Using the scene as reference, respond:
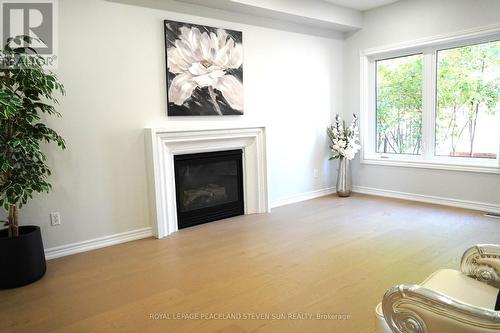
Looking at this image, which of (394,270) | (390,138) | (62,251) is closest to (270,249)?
(394,270)

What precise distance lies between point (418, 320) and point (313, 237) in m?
2.43

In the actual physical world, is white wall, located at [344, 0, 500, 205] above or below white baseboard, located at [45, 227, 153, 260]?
above

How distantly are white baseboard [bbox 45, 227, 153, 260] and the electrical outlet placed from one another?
22cm

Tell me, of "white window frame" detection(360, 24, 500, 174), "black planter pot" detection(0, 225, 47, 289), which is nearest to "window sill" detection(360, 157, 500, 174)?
"white window frame" detection(360, 24, 500, 174)

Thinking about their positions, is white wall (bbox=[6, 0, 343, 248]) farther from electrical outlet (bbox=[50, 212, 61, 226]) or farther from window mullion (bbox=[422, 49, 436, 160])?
window mullion (bbox=[422, 49, 436, 160])

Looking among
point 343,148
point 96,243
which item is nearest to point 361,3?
point 343,148

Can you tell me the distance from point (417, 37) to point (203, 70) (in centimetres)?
286

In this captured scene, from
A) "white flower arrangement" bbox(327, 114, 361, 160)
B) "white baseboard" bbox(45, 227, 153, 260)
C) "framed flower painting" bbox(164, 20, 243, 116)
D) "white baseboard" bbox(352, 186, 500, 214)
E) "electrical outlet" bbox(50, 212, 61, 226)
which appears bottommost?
"white baseboard" bbox(45, 227, 153, 260)

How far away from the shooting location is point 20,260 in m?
2.68

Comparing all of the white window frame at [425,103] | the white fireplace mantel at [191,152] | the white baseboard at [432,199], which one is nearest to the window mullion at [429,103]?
the white window frame at [425,103]

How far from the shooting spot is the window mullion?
4.70 m

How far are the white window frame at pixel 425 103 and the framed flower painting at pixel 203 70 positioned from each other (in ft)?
7.08

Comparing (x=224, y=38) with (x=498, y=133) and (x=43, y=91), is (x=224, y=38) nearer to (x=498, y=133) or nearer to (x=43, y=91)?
(x=43, y=91)

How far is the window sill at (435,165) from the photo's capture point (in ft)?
14.0
